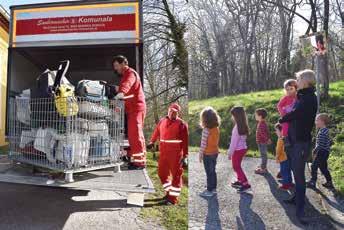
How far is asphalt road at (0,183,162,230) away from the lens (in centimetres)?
275

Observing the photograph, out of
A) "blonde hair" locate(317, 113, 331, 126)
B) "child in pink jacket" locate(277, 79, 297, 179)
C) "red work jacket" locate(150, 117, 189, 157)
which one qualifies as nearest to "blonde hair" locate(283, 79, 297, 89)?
"child in pink jacket" locate(277, 79, 297, 179)

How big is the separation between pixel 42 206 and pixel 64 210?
0.68 feet

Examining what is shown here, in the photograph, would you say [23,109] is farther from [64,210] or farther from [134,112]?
[134,112]

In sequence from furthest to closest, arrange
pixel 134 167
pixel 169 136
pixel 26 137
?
pixel 26 137 → pixel 134 167 → pixel 169 136

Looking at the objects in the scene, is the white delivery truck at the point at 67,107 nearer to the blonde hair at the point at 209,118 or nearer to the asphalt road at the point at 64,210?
the asphalt road at the point at 64,210

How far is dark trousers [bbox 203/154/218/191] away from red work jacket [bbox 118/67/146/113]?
1044 millimetres

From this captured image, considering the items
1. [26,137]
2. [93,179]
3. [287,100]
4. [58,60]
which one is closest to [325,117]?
[287,100]

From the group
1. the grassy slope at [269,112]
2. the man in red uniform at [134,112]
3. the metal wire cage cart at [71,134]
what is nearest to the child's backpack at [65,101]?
the metal wire cage cart at [71,134]

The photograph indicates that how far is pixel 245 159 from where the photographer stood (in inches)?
45.8

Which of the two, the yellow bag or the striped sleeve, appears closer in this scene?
the striped sleeve

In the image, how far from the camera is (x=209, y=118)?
3.88 feet

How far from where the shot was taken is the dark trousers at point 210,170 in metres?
1.17

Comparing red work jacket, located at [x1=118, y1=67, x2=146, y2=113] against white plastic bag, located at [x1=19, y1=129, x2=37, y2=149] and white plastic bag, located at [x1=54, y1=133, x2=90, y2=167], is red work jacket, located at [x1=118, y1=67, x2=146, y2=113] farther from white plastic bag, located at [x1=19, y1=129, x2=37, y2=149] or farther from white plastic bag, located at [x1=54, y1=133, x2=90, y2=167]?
white plastic bag, located at [x1=19, y1=129, x2=37, y2=149]

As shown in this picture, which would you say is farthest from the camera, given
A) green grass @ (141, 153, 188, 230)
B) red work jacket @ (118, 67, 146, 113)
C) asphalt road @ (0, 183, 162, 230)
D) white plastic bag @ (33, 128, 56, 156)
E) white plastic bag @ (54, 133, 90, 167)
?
asphalt road @ (0, 183, 162, 230)
